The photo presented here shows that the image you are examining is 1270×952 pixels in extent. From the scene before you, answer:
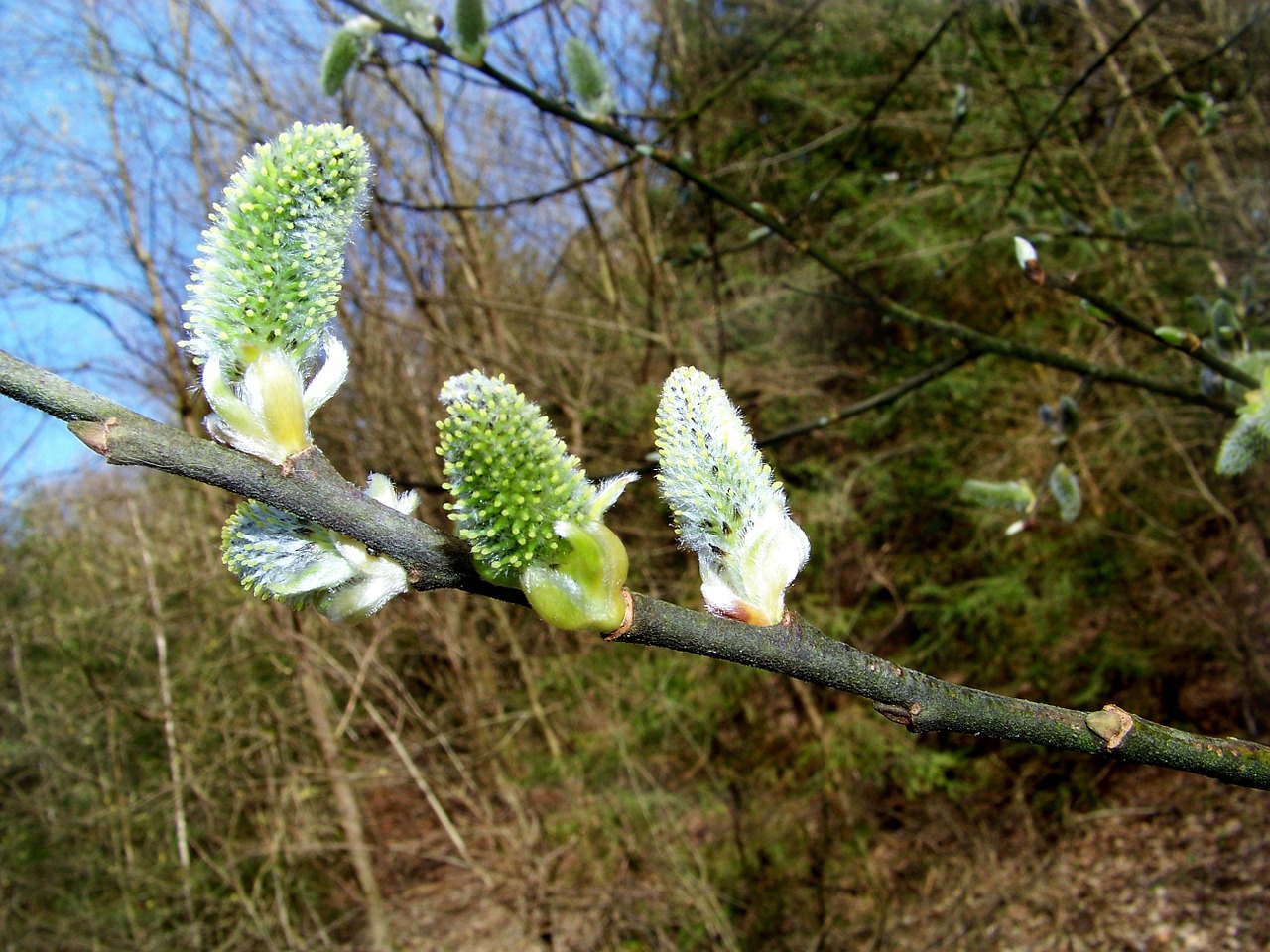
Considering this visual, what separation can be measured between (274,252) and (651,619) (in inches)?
12.1

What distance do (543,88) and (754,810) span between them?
3.96 meters

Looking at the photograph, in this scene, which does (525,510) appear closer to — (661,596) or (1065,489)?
(1065,489)

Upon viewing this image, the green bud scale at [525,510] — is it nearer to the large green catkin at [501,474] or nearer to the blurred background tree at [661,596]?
the large green catkin at [501,474]

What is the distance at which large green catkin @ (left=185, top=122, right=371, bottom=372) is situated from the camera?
534 millimetres

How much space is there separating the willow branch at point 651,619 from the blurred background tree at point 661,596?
3.56 m

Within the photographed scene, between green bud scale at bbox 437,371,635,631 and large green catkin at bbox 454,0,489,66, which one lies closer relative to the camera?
green bud scale at bbox 437,371,635,631

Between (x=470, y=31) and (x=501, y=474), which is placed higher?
(x=470, y=31)

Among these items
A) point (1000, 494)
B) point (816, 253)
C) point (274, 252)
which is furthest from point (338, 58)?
point (1000, 494)

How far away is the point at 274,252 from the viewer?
20.8 inches

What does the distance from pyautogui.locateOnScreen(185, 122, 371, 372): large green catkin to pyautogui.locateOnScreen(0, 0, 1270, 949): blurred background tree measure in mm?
3592

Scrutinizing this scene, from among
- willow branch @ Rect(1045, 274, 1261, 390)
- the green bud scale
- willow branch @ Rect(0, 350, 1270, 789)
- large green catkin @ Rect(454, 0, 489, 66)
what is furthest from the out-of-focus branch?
the green bud scale

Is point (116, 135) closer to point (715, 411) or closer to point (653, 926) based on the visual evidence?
point (653, 926)

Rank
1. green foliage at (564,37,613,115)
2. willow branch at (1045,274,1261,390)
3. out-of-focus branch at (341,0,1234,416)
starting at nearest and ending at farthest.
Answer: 1. willow branch at (1045,274,1261,390)
2. out-of-focus branch at (341,0,1234,416)
3. green foliage at (564,37,613,115)

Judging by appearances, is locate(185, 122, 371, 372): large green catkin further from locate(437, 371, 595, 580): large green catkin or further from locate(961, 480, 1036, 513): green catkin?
locate(961, 480, 1036, 513): green catkin
